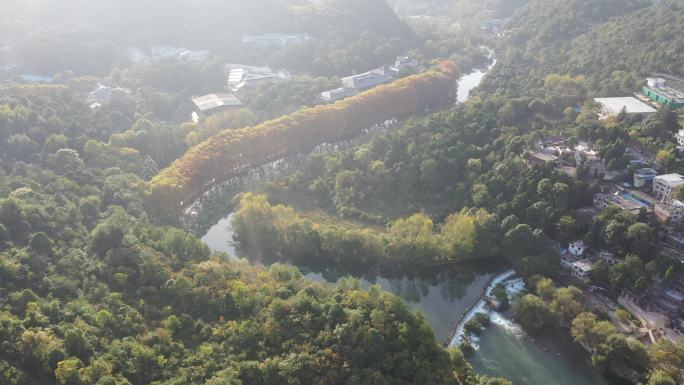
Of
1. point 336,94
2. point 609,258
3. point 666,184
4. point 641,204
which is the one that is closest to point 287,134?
point 336,94

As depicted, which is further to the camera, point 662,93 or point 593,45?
point 593,45

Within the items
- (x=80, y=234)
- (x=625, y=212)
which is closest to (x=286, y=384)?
(x=80, y=234)

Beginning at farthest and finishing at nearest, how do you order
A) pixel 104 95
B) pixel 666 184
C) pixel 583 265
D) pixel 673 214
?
pixel 104 95, pixel 666 184, pixel 673 214, pixel 583 265

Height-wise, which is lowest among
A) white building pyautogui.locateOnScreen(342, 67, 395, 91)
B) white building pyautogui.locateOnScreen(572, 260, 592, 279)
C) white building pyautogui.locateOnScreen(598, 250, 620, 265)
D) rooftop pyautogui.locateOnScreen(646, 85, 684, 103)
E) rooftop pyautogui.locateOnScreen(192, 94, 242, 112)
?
white building pyautogui.locateOnScreen(342, 67, 395, 91)

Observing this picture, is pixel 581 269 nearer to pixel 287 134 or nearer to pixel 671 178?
pixel 671 178

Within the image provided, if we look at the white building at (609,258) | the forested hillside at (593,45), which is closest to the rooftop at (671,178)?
the white building at (609,258)

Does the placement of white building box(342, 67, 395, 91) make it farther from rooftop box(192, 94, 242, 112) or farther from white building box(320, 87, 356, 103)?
rooftop box(192, 94, 242, 112)

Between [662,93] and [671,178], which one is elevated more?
[671,178]

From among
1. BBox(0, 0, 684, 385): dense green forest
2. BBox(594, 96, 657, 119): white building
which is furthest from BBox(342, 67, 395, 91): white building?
BBox(594, 96, 657, 119): white building
